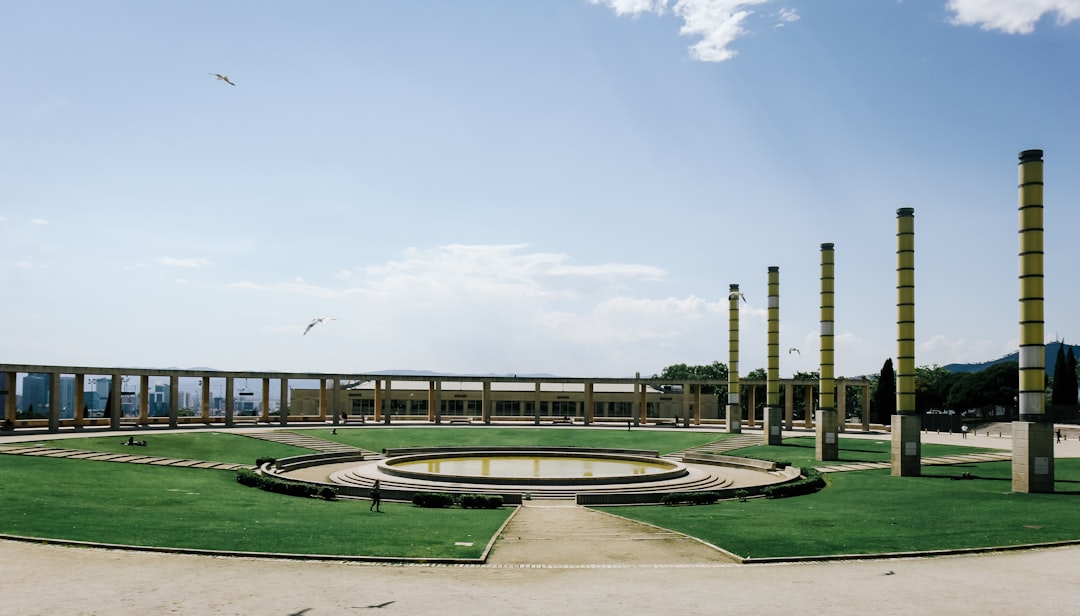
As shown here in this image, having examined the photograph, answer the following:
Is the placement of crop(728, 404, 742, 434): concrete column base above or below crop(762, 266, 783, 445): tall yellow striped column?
below

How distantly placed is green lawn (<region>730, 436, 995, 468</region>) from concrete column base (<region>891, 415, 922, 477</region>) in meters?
7.99

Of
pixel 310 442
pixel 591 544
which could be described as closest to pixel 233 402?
pixel 310 442

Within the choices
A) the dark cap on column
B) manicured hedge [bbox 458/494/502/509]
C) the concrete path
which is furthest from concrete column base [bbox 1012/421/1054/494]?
manicured hedge [bbox 458/494/502/509]

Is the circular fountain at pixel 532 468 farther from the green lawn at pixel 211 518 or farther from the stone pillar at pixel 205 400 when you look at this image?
the stone pillar at pixel 205 400

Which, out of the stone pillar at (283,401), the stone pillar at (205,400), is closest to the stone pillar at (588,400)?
the stone pillar at (283,401)

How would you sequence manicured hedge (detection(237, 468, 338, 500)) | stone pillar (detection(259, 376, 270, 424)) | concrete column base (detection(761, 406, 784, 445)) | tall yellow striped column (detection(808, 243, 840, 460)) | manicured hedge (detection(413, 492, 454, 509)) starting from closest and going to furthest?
manicured hedge (detection(413, 492, 454, 509)) < manicured hedge (detection(237, 468, 338, 500)) < tall yellow striped column (detection(808, 243, 840, 460)) < concrete column base (detection(761, 406, 784, 445)) < stone pillar (detection(259, 376, 270, 424))

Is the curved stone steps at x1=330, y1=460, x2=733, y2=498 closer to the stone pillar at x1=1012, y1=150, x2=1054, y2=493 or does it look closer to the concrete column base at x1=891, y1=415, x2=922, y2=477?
the concrete column base at x1=891, y1=415, x2=922, y2=477

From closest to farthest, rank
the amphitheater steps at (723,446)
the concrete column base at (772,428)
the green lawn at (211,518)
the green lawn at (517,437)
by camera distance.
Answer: the green lawn at (211,518) < the amphitheater steps at (723,446) < the green lawn at (517,437) < the concrete column base at (772,428)

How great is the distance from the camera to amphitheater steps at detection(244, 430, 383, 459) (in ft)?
228

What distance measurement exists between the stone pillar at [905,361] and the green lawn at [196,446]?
47.2 metres

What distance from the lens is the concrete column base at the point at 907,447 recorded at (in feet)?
178

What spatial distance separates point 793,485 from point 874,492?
15.3ft

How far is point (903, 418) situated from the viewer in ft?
179

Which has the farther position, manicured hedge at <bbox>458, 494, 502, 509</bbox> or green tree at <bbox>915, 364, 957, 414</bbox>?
green tree at <bbox>915, 364, 957, 414</bbox>
